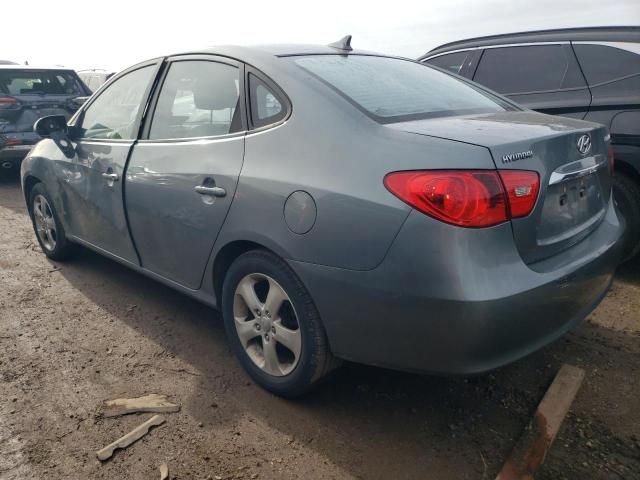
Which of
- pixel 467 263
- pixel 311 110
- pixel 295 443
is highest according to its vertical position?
pixel 311 110

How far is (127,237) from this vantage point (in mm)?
3404

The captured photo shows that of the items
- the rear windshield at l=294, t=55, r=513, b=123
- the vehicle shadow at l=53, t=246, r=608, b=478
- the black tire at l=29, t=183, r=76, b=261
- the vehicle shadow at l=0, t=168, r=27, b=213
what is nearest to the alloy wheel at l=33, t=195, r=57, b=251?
the black tire at l=29, t=183, r=76, b=261

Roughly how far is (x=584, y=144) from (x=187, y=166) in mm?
1887

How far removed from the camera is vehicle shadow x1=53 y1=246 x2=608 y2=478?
225cm

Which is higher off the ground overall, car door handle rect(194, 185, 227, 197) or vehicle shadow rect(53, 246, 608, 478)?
car door handle rect(194, 185, 227, 197)

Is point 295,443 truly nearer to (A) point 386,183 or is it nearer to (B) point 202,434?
(B) point 202,434

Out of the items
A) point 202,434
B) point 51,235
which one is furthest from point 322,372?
point 51,235

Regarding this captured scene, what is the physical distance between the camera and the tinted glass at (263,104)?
8.30 ft

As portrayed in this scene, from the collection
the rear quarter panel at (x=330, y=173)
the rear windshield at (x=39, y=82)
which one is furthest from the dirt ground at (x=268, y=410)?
the rear windshield at (x=39, y=82)

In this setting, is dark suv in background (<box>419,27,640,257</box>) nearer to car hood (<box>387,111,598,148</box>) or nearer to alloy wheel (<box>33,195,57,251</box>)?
car hood (<box>387,111,598,148</box>)

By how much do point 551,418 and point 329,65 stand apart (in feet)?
6.41

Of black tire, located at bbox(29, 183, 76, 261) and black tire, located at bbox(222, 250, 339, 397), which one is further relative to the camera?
black tire, located at bbox(29, 183, 76, 261)

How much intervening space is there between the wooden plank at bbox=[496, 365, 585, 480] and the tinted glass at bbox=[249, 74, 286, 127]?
1.74 metres

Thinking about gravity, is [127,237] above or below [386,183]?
below
